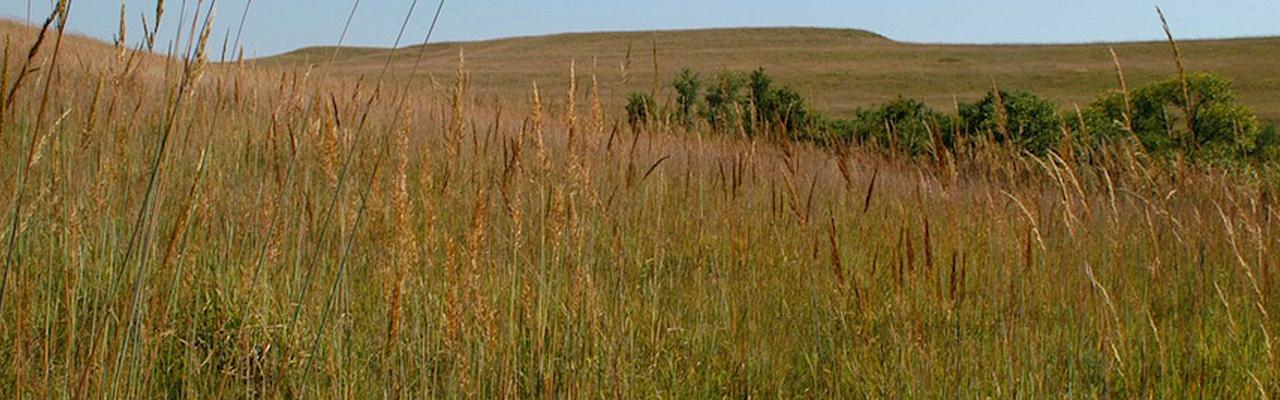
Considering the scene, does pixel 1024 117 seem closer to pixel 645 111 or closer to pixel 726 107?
pixel 726 107

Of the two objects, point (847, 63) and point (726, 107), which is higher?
point (847, 63)

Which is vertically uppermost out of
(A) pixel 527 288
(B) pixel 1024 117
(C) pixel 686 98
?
(C) pixel 686 98

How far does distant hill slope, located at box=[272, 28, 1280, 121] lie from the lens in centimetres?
4309

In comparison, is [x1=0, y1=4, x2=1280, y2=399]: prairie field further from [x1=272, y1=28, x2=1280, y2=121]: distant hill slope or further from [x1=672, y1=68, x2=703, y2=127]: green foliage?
[x1=272, y1=28, x2=1280, y2=121]: distant hill slope

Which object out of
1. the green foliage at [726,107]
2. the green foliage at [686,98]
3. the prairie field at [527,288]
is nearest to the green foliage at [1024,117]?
the green foliage at [726,107]

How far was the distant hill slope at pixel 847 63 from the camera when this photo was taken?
43.1 m

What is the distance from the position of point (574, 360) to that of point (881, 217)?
251 centimetres

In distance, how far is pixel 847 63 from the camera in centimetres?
5359

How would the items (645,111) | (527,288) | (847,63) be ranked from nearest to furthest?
(527,288), (645,111), (847,63)

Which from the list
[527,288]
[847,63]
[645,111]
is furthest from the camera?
[847,63]

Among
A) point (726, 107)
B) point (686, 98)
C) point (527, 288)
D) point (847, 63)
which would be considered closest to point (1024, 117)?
point (726, 107)

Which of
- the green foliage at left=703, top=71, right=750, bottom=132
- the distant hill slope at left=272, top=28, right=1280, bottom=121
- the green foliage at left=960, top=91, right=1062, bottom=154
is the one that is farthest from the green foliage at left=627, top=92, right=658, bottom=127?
the distant hill slope at left=272, top=28, right=1280, bottom=121

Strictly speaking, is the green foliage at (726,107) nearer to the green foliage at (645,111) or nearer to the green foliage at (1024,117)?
A: the green foliage at (645,111)

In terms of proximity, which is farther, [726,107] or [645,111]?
[726,107]
